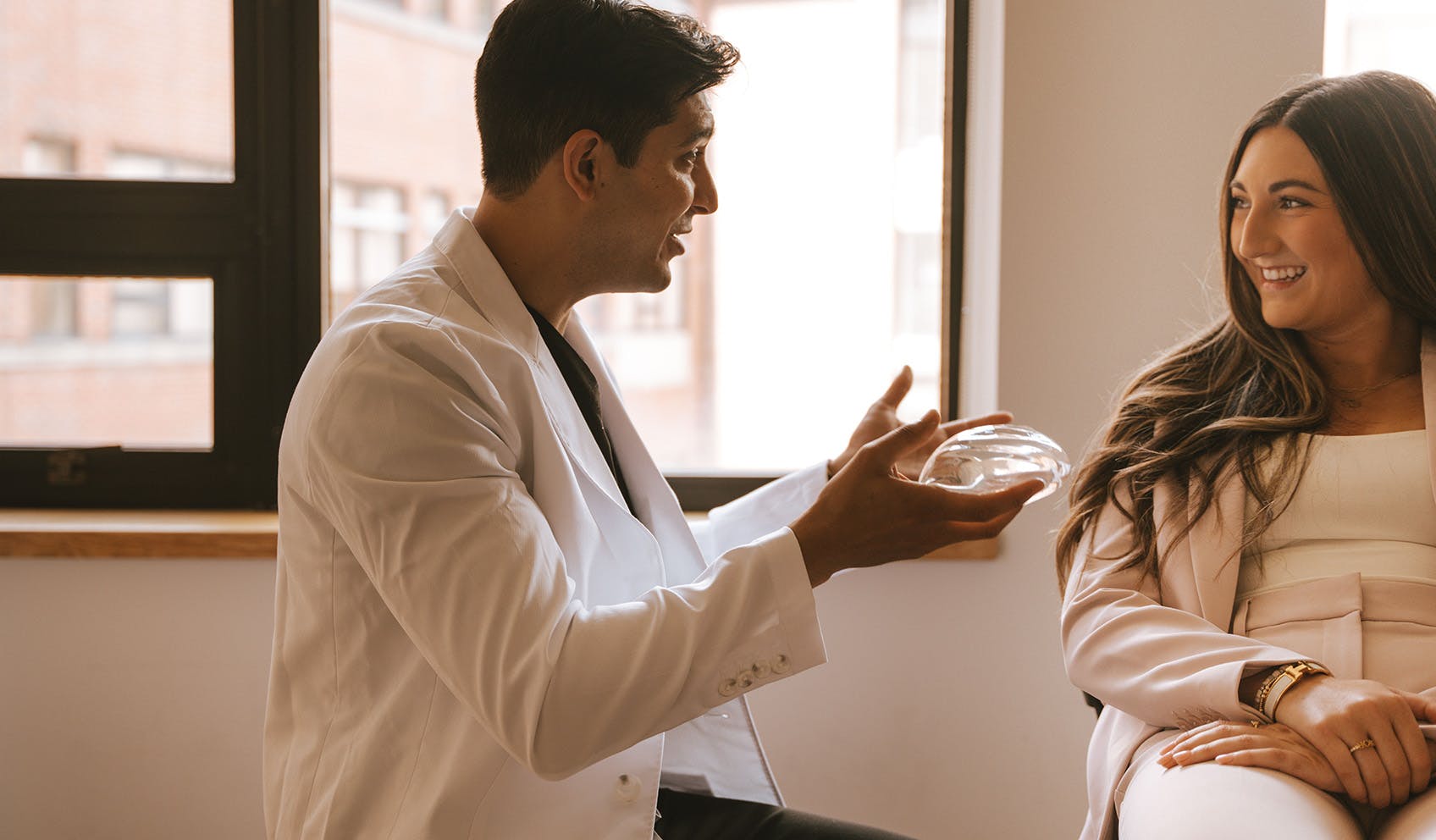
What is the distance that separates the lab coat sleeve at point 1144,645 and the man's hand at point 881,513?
0.38 m

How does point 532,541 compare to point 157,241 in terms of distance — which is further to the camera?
point 157,241

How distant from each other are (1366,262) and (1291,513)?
0.38m

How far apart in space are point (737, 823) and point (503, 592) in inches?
23.1

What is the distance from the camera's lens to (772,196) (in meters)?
2.55

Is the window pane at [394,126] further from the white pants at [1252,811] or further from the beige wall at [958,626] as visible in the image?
the white pants at [1252,811]

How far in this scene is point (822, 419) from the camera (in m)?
2.60

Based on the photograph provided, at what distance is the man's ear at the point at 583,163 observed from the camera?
1.38 meters

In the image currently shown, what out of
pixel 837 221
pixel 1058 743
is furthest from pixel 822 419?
pixel 1058 743

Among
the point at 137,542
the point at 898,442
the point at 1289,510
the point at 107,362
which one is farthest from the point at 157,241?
the point at 1289,510

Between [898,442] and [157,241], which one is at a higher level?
[157,241]

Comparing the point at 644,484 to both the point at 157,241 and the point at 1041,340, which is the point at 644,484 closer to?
the point at 1041,340

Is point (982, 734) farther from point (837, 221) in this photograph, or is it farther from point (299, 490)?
point (299, 490)

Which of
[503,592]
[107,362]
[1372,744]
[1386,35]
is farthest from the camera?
[107,362]

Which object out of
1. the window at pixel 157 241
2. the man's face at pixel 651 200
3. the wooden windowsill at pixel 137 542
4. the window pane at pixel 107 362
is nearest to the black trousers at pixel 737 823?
the man's face at pixel 651 200
